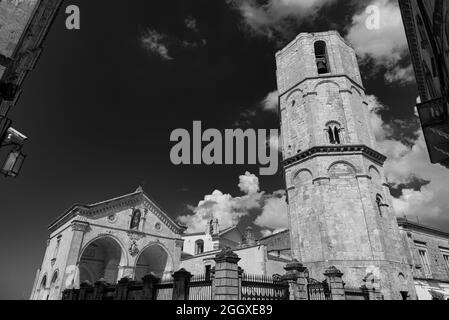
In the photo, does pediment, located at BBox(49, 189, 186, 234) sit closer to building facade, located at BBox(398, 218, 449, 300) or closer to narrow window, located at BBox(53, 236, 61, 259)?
narrow window, located at BBox(53, 236, 61, 259)

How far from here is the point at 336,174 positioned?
17.8 metres

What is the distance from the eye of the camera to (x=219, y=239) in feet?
128

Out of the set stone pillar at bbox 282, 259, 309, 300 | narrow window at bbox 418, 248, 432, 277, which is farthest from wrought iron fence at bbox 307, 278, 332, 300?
narrow window at bbox 418, 248, 432, 277

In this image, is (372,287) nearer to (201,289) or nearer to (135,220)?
(201,289)

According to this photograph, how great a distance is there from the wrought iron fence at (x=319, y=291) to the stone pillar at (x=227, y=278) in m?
4.97

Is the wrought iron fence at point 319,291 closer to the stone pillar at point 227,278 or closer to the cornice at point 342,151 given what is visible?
the stone pillar at point 227,278

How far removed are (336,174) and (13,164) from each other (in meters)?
16.8

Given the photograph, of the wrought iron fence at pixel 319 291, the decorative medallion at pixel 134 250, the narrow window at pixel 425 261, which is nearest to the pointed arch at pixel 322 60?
the wrought iron fence at pixel 319 291

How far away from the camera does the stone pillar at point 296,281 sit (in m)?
12.2

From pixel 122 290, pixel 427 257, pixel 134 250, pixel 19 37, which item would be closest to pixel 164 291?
pixel 122 290

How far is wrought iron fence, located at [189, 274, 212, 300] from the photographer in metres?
10.2

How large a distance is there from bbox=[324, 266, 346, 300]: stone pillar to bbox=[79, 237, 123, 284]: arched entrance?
1952 cm

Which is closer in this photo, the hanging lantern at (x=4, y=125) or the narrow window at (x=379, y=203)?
the hanging lantern at (x=4, y=125)

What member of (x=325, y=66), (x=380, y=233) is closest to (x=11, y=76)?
(x=380, y=233)
